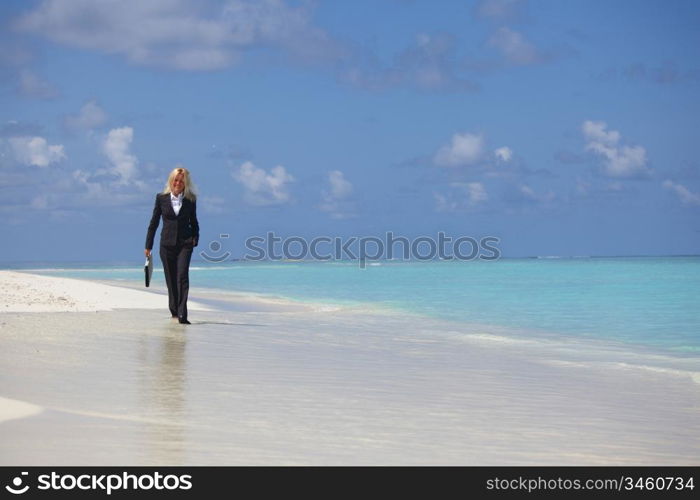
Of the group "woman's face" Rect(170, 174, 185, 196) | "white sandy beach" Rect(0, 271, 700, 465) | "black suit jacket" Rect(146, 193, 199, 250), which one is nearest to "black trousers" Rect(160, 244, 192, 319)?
"black suit jacket" Rect(146, 193, 199, 250)

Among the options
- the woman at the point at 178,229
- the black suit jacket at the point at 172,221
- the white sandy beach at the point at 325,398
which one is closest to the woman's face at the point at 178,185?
the woman at the point at 178,229

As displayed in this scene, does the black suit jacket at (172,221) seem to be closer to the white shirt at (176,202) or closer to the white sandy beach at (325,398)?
the white shirt at (176,202)

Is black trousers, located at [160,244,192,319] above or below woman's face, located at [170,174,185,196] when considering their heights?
below

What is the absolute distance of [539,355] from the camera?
437 inches

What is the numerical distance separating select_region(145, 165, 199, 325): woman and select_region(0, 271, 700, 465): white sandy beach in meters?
0.65

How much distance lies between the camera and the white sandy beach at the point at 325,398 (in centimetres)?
509

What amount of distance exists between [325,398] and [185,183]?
Result: 21.2ft

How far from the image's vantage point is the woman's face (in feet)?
41.4

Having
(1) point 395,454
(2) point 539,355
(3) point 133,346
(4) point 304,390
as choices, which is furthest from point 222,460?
(2) point 539,355

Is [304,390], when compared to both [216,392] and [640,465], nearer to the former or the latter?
[216,392]

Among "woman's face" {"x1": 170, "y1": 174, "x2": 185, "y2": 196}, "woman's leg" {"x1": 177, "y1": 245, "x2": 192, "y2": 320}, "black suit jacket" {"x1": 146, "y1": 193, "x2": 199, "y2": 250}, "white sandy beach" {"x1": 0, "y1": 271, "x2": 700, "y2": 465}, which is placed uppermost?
"woman's face" {"x1": 170, "y1": 174, "x2": 185, "y2": 196}

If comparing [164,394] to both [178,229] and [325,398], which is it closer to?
[325,398]
